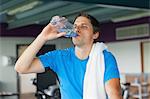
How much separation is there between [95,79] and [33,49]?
285mm

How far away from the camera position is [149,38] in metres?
7.95

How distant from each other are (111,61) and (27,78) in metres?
9.27

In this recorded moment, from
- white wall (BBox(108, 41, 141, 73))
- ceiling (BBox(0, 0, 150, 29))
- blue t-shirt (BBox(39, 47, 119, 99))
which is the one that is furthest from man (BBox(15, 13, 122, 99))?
white wall (BBox(108, 41, 141, 73))

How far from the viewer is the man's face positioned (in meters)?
1.23

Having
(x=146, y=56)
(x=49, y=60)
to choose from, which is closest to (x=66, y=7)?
(x=146, y=56)

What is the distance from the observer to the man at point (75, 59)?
123cm

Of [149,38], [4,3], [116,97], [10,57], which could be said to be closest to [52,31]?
[116,97]

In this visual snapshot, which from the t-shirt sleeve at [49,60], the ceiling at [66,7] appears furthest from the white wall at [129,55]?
the t-shirt sleeve at [49,60]

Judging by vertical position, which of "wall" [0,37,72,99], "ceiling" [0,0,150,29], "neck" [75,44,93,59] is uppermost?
"ceiling" [0,0,150,29]

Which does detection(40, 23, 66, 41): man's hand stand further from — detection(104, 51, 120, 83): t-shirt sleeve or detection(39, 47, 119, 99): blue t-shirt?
detection(104, 51, 120, 83): t-shirt sleeve

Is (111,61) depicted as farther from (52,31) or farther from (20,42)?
(20,42)

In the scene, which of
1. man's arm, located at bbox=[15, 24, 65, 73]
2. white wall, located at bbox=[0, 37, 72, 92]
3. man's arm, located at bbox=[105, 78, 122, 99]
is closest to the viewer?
man's arm, located at bbox=[105, 78, 122, 99]

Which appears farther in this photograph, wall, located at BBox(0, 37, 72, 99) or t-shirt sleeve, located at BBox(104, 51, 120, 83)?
wall, located at BBox(0, 37, 72, 99)

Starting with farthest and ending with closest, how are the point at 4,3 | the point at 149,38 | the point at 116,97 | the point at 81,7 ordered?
the point at 149,38
the point at 81,7
the point at 4,3
the point at 116,97
